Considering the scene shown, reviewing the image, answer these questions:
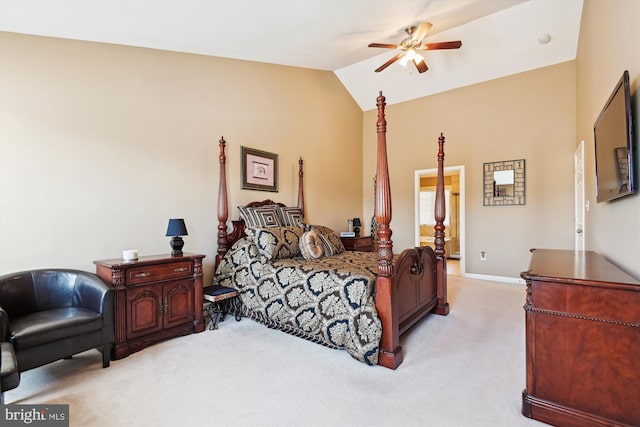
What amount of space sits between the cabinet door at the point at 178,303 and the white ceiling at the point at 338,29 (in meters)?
2.40

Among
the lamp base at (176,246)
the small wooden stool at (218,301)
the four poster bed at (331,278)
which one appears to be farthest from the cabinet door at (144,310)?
the four poster bed at (331,278)

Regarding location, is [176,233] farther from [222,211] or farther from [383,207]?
[383,207]

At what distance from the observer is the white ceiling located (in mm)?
2576

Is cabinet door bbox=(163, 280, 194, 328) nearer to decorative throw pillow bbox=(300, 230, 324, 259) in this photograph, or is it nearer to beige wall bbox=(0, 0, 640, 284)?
beige wall bbox=(0, 0, 640, 284)

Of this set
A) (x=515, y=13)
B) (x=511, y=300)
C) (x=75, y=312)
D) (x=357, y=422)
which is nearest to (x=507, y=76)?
(x=515, y=13)

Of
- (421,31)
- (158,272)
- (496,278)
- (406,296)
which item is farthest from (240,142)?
(496,278)

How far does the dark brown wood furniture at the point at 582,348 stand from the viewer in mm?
1569

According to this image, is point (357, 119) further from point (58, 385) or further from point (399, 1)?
point (58, 385)

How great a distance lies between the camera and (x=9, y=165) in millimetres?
2543

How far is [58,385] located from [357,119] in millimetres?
6396

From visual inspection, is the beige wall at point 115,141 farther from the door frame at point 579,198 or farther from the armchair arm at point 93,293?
the door frame at point 579,198

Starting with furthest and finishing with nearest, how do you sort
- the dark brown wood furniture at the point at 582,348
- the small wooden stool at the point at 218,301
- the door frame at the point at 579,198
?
the door frame at the point at 579,198, the small wooden stool at the point at 218,301, the dark brown wood furniture at the point at 582,348

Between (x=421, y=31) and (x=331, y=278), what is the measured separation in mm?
3146

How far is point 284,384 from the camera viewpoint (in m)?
2.23
